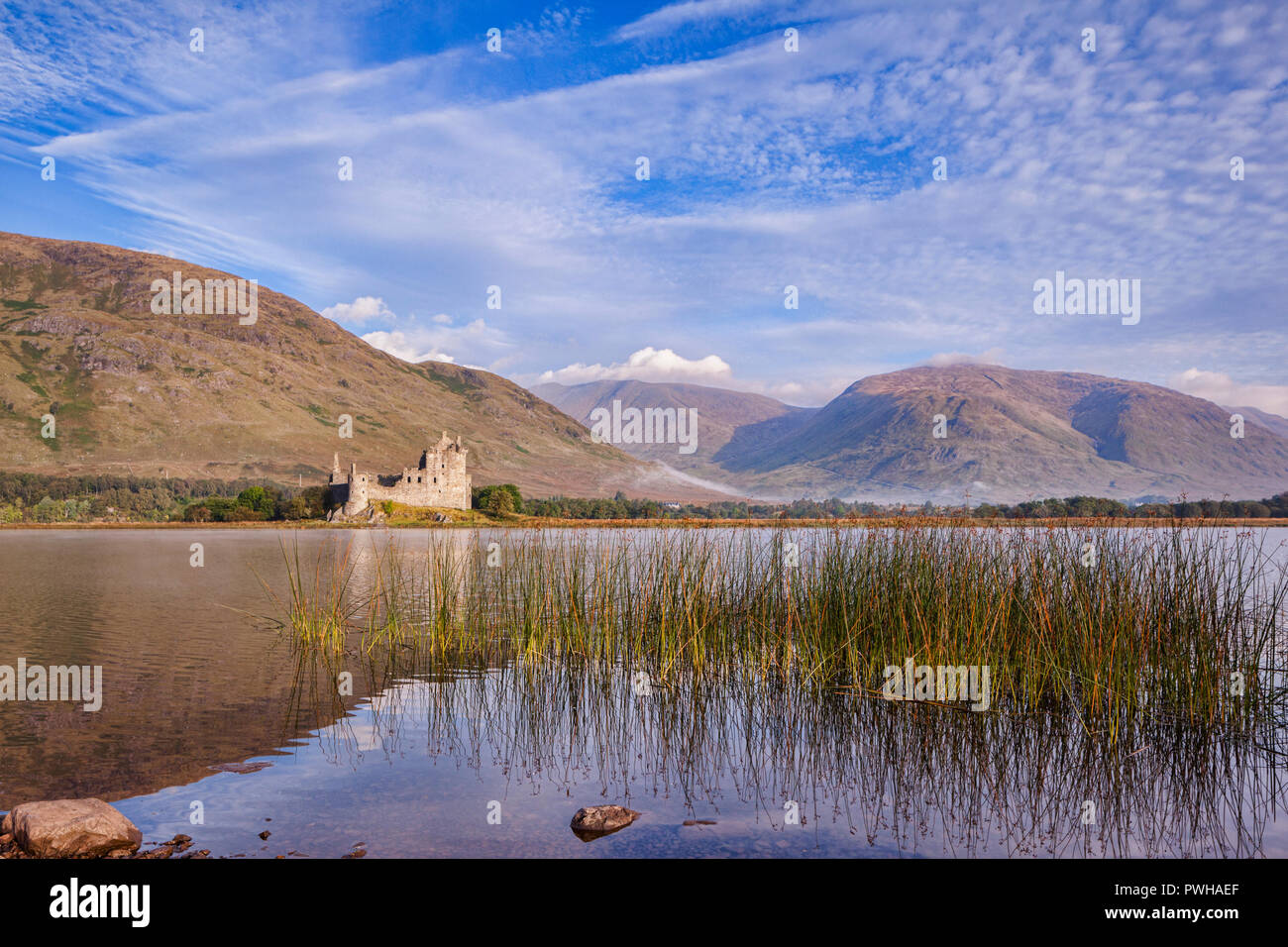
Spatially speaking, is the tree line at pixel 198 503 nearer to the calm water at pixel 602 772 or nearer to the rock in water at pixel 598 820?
the calm water at pixel 602 772

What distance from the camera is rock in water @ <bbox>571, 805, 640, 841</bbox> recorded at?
537cm

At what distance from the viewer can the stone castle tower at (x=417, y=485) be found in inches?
3354

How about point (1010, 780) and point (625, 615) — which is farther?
point (625, 615)

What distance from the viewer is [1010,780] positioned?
6371 millimetres

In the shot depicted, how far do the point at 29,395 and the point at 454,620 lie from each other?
213 metres

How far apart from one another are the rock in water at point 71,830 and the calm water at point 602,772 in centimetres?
43

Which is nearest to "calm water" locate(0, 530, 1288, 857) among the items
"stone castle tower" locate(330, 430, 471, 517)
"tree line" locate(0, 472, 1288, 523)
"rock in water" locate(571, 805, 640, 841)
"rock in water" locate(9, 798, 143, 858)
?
"rock in water" locate(571, 805, 640, 841)

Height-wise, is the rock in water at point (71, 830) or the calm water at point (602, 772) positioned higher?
the rock in water at point (71, 830)

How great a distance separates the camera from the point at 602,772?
22.0 feet

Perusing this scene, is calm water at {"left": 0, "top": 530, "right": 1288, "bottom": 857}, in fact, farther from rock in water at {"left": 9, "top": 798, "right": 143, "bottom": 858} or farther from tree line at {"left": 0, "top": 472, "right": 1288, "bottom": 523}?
tree line at {"left": 0, "top": 472, "right": 1288, "bottom": 523}

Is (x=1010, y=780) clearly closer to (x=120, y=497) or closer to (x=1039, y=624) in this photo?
(x=1039, y=624)

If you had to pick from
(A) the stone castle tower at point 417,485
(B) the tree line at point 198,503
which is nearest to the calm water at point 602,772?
(B) the tree line at point 198,503
